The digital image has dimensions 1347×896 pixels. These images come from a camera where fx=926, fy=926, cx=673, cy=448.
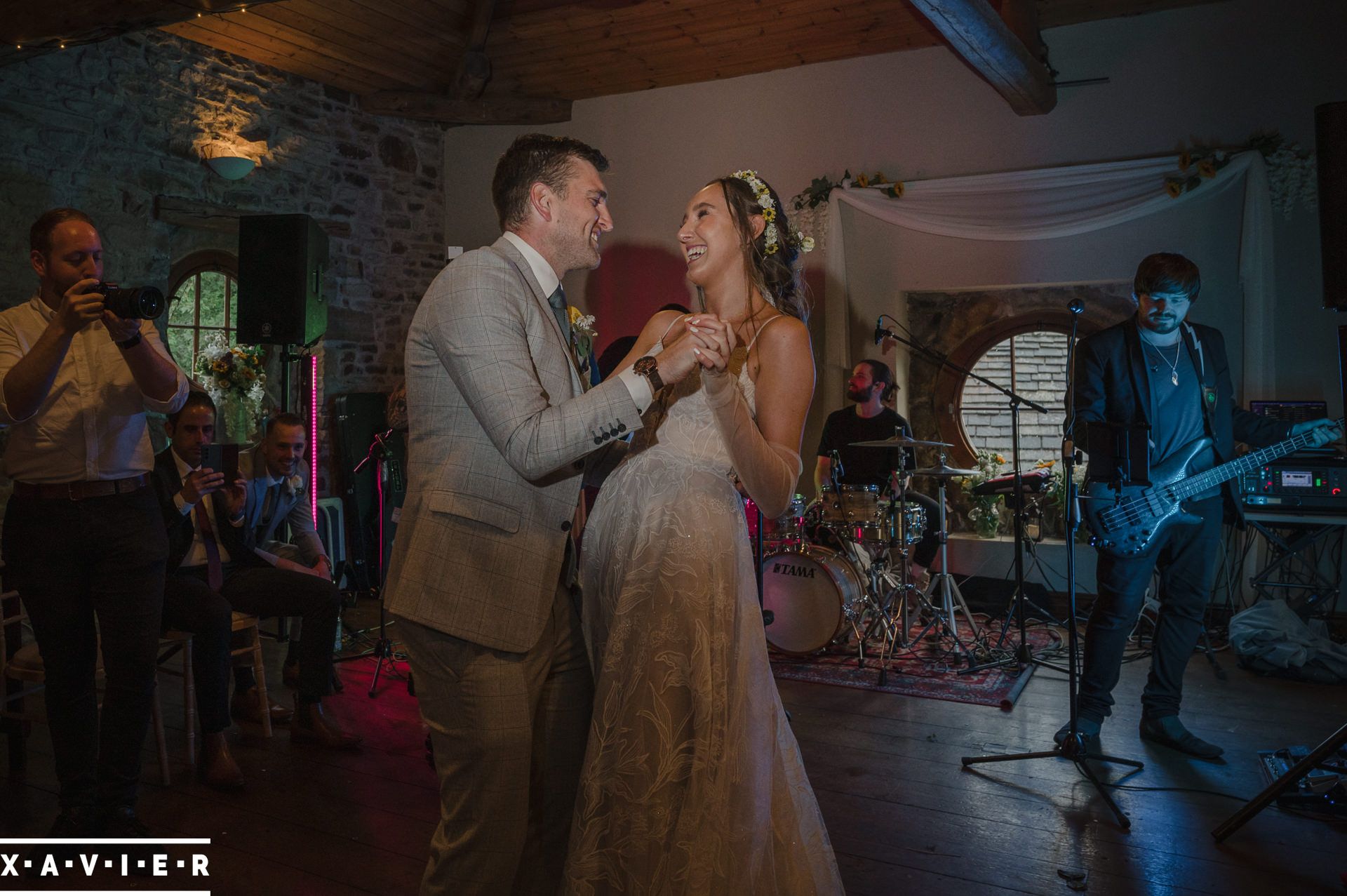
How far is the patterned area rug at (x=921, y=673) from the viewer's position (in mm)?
4855

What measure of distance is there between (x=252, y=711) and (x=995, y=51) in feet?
17.7

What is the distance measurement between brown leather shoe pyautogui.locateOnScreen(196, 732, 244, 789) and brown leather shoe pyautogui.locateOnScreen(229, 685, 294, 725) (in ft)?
2.22

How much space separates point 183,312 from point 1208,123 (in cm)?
743

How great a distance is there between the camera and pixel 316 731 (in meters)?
3.94

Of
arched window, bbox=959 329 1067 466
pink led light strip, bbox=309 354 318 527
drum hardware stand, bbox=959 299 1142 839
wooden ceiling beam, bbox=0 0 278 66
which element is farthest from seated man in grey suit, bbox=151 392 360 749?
arched window, bbox=959 329 1067 466

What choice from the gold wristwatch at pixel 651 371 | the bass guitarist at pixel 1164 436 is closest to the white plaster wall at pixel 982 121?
the bass guitarist at pixel 1164 436

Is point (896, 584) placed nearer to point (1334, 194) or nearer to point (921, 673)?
point (921, 673)

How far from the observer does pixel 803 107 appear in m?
7.59

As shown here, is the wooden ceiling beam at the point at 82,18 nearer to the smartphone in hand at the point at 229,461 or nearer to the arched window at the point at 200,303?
the arched window at the point at 200,303

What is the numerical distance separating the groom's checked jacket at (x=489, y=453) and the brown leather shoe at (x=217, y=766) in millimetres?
2209

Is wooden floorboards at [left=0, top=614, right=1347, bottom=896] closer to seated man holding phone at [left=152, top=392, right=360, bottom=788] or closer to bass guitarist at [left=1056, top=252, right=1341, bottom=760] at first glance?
seated man holding phone at [left=152, top=392, right=360, bottom=788]

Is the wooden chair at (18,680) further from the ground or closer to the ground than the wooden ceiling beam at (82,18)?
closer to the ground

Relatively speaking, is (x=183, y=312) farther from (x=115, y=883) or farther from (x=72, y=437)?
(x=115, y=883)

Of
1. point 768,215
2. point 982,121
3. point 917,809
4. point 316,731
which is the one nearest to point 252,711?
point 316,731
